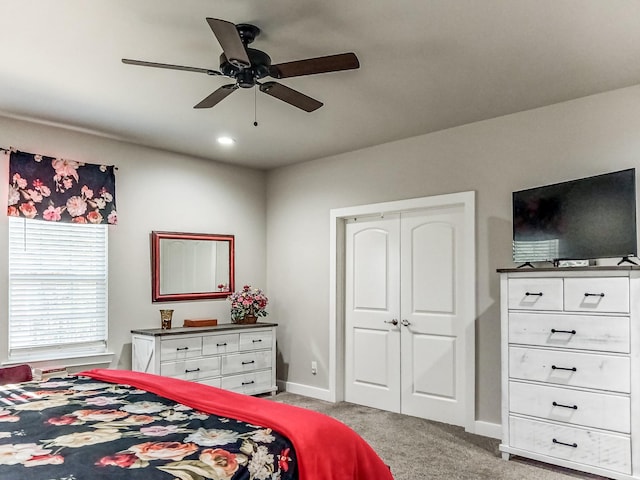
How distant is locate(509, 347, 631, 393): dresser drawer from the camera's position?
9.84ft

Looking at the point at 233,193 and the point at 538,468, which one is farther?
the point at 233,193

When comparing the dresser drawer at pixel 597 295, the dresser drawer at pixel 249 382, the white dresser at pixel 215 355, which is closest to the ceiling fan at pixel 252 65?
the dresser drawer at pixel 597 295

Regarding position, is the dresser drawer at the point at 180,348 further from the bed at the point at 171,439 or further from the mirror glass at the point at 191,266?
the bed at the point at 171,439

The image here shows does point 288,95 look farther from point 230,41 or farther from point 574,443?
point 574,443

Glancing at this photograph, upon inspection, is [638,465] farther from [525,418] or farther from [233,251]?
[233,251]

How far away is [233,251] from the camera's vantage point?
5617 mm

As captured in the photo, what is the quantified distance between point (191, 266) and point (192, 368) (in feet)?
3.62

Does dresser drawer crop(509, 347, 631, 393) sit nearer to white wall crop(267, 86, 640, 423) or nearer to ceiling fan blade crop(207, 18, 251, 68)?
white wall crop(267, 86, 640, 423)

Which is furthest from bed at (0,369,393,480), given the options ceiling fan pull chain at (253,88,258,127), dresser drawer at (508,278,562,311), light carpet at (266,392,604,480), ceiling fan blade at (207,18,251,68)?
ceiling fan pull chain at (253,88,258,127)

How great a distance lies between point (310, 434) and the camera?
1.85 meters

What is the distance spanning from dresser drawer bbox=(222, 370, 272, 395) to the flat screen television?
290 cm

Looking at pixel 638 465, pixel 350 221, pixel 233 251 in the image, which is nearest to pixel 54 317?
pixel 233 251

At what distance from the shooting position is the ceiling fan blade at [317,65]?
7.88 ft

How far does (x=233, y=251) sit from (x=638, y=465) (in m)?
4.12
